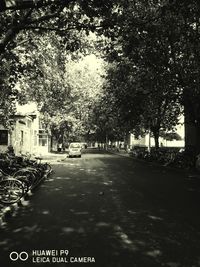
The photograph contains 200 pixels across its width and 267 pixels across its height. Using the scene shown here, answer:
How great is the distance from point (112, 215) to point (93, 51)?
12732 mm

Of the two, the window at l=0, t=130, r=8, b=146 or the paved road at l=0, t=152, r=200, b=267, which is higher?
the window at l=0, t=130, r=8, b=146

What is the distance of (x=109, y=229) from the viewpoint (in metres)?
7.92

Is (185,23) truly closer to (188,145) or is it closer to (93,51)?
(93,51)

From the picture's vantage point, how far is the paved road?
19.5ft

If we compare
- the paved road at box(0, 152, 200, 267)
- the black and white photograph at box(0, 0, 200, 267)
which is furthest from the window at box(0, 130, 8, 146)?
the paved road at box(0, 152, 200, 267)

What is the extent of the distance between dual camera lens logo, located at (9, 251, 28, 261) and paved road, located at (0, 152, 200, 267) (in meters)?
0.05

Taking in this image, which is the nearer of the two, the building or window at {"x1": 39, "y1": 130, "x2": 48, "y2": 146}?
the building

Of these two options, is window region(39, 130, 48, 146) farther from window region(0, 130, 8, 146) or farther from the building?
window region(0, 130, 8, 146)

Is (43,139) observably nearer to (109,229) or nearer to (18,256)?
(109,229)

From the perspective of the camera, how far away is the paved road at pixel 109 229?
5945 millimetres

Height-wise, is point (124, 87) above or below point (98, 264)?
above

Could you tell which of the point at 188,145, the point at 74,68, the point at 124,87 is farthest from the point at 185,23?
the point at 74,68

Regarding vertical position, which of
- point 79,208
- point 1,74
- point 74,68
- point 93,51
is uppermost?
point 74,68

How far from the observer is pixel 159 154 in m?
34.7
